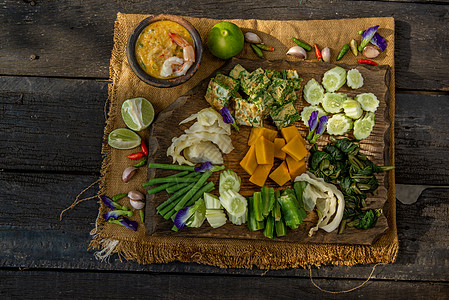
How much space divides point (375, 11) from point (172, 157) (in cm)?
211

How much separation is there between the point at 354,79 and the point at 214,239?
1.66 m

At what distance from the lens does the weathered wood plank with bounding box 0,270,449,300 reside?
2789 millimetres

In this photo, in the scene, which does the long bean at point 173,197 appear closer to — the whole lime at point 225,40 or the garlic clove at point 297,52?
the whole lime at point 225,40

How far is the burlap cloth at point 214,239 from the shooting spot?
2.71m

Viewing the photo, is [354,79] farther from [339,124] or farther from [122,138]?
[122,138]

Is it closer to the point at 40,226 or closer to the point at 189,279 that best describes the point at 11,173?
the point at 40,226

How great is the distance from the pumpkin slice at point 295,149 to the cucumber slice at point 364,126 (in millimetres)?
453

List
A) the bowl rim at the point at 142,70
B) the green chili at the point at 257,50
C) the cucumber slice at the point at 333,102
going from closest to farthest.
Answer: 1. the bowl rim at the point at 142,70
2. the cucumber slice at the point at 333,102
3. the green chili at the point at 257,50

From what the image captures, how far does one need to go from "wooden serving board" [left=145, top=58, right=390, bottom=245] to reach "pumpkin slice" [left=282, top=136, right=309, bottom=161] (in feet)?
0.59

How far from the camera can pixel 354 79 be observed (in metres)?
2.70

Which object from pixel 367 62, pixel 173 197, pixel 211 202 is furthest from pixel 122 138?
pixel 367 62

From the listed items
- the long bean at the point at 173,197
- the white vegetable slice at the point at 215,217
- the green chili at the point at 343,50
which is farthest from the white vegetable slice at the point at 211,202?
the green chili at the point at 343,50

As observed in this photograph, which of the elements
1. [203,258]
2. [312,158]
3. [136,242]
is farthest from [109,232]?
[312,158]

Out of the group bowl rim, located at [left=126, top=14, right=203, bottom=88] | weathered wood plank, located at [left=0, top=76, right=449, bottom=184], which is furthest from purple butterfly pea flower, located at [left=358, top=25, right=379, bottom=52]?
bowl rim, located at [left=126, top=14, right=203, bottom=88]
